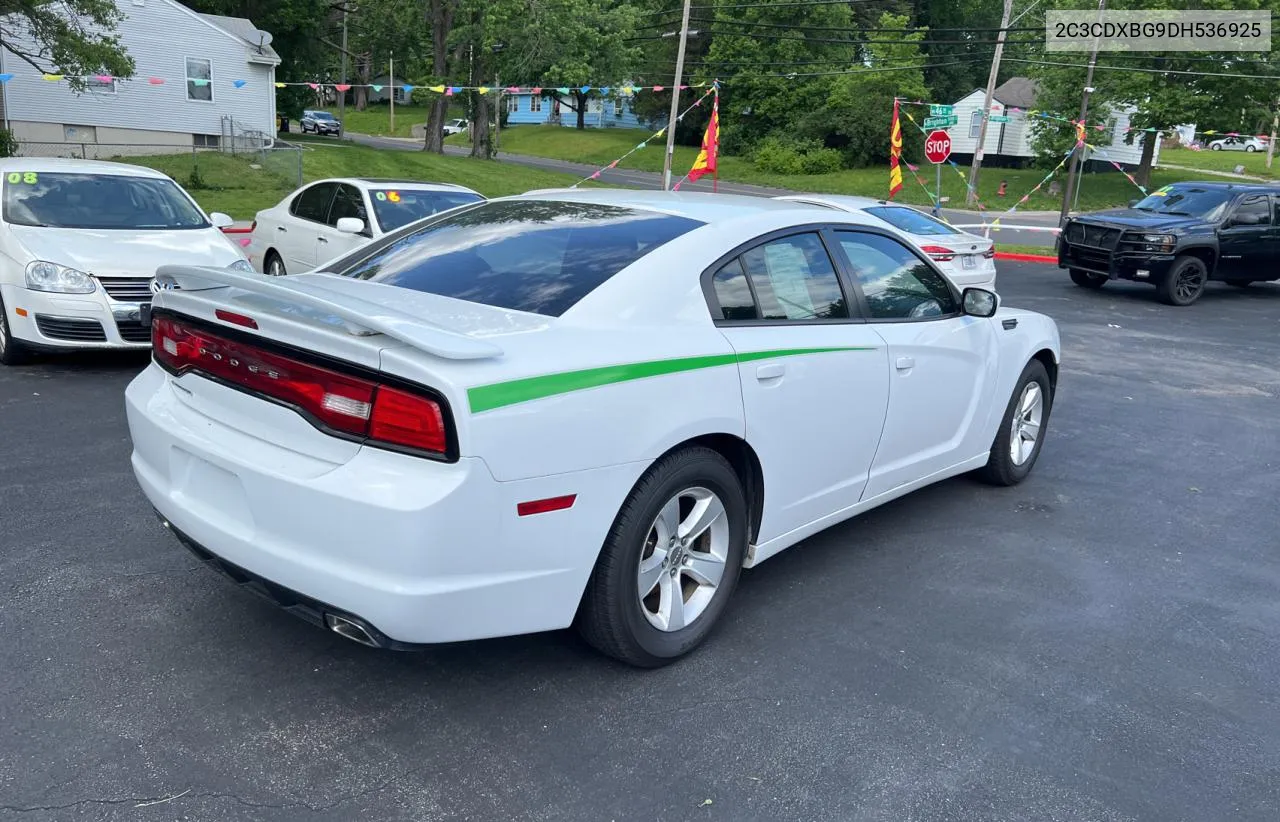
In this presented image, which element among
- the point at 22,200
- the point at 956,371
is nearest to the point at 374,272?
the point at 956,371

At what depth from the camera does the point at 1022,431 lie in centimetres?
582

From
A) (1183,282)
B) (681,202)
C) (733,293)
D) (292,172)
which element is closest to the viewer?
(733,293)

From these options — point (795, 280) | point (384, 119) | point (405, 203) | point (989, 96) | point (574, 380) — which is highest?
point (989, 96)

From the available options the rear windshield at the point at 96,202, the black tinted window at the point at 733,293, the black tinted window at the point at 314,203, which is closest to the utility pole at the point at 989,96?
the black tinted window at the point at 314,203

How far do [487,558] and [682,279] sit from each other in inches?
49.9

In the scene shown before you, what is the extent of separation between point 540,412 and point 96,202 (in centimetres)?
711

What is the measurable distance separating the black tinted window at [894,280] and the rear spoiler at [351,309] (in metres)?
2.09

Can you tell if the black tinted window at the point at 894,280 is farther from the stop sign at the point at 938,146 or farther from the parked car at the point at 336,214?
the stop sign at the point at 938,146

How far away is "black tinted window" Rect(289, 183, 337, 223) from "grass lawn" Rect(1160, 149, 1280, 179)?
53238 millimetres

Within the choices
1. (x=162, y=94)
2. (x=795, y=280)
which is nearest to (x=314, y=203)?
(x=795, y=280)

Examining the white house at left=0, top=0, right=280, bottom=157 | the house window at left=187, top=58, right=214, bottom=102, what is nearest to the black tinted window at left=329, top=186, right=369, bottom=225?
the white house at left=0, top=0, right=280, bottom=157

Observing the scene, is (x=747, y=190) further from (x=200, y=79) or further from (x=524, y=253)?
(x=524, y=253)

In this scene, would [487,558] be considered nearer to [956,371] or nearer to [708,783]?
[708,783]

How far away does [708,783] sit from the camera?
288 centimetres
